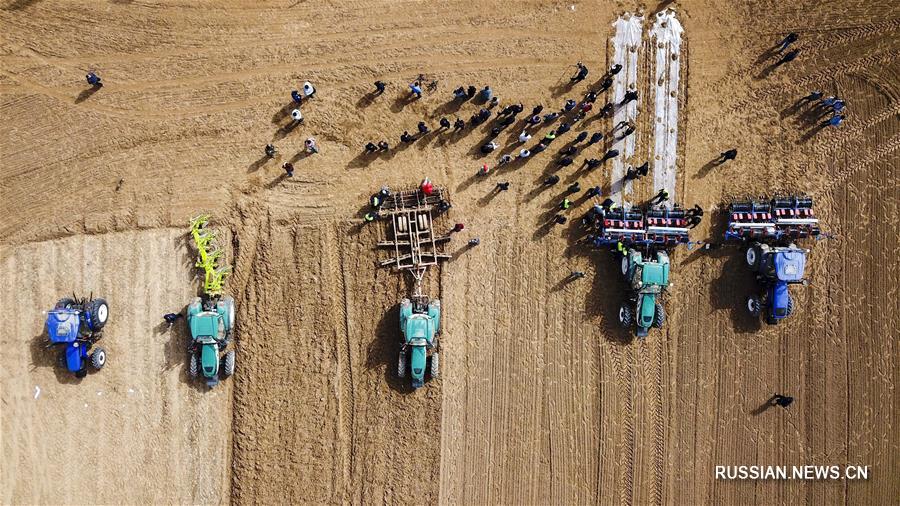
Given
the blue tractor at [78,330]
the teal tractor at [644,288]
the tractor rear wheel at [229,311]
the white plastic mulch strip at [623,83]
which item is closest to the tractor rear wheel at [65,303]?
the blue tractor at [78,330]

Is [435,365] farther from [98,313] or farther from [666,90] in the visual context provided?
[666,90]

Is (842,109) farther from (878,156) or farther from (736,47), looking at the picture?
(736,47)

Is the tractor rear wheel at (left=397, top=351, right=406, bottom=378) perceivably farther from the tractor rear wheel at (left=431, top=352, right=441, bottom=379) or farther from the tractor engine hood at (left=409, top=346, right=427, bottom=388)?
the tractor rear wheel at (left=431, top=352, right=441, bottom=379)

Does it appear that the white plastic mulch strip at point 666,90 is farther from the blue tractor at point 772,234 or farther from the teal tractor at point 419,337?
the teal tractor at point 419,337

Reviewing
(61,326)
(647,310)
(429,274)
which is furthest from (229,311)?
(647,310)

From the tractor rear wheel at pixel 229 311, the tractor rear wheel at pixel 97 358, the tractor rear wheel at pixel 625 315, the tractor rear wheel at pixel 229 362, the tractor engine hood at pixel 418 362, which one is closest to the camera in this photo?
the tractor engine hood at pixel 418 362

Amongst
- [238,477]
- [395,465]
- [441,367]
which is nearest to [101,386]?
[238,477]
